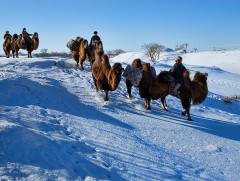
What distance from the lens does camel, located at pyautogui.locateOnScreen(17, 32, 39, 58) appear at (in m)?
21.1

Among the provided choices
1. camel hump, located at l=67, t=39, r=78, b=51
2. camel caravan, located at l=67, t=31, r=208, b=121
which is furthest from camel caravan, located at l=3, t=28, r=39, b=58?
camel caravan, located at l=67, t=31, r=208, b=121

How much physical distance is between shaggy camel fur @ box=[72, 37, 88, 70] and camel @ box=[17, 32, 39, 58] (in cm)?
433

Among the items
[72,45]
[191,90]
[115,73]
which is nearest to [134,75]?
[115,73]

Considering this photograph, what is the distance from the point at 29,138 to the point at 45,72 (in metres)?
9.80

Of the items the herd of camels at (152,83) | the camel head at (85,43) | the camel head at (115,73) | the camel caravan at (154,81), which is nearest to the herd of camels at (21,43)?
the camel head at (85,43)

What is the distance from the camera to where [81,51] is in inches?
677

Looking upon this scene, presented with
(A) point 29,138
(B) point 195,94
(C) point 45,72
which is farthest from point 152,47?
(A) point 29,138

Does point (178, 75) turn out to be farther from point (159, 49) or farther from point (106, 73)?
point (159, 49)

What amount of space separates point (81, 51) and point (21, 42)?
5.76 meters

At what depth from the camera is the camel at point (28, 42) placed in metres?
21.1

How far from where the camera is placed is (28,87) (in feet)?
35.5

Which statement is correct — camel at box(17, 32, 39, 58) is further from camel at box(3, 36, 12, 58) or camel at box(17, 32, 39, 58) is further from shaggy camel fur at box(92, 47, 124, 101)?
shaggy camel fur at box(92, 47, 124, 101)

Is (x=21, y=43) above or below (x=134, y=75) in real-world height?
above

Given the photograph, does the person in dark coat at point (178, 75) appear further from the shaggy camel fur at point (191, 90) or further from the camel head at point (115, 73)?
the camel head at point (115, 73)
